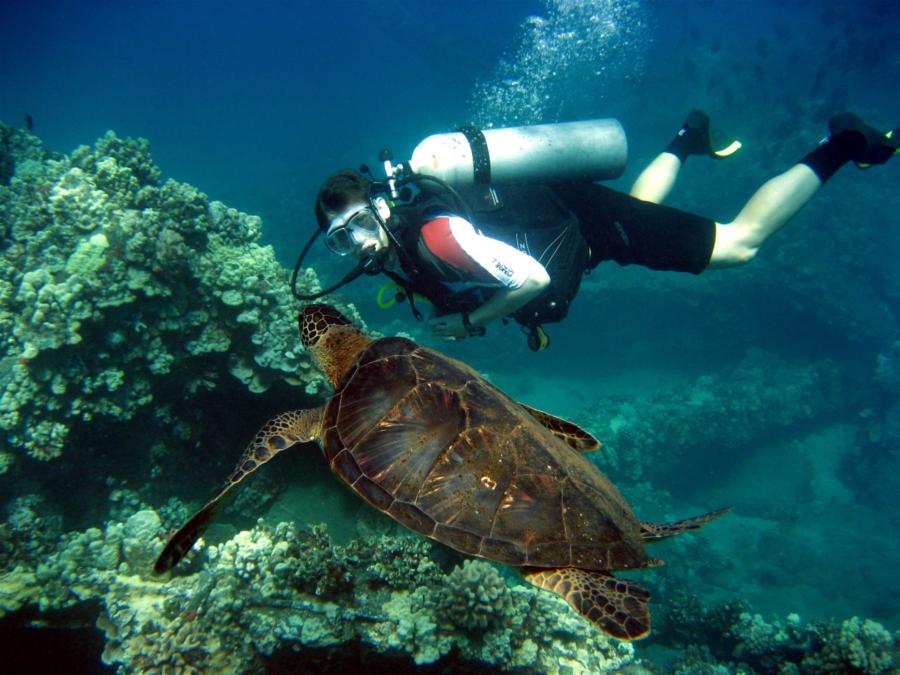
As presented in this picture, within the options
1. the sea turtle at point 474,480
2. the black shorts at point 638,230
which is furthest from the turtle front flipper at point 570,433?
the black shorts at point 638,230

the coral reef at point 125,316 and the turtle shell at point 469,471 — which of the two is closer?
the turtle shell at point 469,471

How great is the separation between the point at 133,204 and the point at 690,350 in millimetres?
19135

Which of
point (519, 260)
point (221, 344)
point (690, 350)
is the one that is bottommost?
point (221, 344)

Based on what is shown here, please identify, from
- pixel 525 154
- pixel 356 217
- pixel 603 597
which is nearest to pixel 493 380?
pixel 525 154

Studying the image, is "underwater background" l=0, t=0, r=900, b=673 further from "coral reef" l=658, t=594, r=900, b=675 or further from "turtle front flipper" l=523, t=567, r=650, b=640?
"turtle front flipper" l=523, t=567, r=650, b=640

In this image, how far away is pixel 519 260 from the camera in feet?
11.3

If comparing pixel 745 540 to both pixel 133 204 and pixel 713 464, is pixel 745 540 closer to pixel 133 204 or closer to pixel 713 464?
pixel 713 464

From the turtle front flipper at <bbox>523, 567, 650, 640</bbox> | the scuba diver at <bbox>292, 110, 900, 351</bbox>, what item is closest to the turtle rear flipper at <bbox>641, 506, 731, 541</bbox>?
the turtle front flipper at <bbox>523, 567, 650, 640</bbox>

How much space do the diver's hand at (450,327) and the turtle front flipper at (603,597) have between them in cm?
234

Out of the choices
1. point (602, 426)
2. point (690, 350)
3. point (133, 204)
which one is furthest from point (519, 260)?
point (690, 350)

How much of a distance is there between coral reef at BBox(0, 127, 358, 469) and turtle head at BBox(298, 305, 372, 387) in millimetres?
1284

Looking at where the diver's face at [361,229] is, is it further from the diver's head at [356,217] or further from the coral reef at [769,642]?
the coral reef at [769,642]

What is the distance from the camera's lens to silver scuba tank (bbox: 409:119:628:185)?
436 centimetres

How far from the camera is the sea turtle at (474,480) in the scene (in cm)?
214
